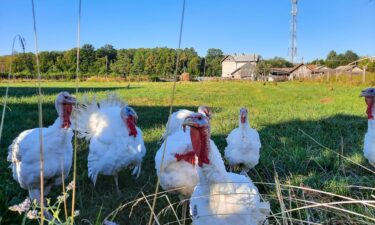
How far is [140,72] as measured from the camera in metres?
59.6

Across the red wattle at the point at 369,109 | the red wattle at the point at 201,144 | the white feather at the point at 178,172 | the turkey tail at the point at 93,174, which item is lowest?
the turkey tail at the point at 93,174

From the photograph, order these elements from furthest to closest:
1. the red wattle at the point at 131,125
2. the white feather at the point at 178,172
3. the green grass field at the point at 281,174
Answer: the red wattle at the point at 131,125 → the white feather at the point at 178,172 → the green grass field at the point at 281,174

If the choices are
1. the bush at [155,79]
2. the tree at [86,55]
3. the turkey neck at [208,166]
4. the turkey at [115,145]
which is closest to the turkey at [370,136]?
the turkey neck at [208,166]

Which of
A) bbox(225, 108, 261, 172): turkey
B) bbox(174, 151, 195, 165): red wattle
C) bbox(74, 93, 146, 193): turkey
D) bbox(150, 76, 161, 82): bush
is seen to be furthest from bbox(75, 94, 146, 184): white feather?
bbox(150, 76, 161, 82): bush

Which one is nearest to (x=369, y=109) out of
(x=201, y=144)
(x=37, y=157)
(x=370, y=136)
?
(x=370, y=136)

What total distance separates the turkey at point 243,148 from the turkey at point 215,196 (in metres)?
2.16

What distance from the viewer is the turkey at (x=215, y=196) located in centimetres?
Result: 267

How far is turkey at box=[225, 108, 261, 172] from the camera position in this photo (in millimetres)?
5070

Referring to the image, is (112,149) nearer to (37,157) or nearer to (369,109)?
(37,157)

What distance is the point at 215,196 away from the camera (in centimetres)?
271

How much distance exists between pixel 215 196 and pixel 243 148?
244cm

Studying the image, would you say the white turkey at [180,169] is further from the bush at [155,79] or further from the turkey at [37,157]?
the bush at [155,79]

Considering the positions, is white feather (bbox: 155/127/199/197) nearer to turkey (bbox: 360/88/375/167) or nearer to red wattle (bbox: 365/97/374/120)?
turkey (bbox: 360/88/375/167)

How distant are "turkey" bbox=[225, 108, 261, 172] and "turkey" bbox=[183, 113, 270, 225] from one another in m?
2.16
